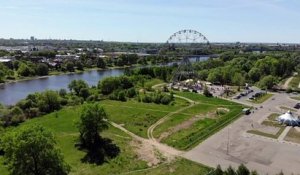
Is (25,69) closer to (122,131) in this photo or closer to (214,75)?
(214,75)

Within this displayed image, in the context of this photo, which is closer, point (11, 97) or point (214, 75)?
point (11, 97)

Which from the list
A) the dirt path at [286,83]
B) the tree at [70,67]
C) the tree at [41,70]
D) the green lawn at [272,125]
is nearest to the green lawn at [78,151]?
the green lawn at [272,125]

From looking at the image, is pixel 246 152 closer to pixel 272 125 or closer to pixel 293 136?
pixel 293 136

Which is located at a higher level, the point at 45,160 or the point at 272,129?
the point at 45,160

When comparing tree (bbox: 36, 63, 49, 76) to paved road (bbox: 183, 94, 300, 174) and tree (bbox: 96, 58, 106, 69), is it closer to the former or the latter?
tree (bbox: 96, 58, 106, 69)

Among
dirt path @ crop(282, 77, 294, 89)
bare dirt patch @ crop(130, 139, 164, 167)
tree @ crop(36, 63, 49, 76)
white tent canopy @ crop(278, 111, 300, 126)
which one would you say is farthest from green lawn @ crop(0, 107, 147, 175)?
tree @ crop(36, 63, 49, 76)

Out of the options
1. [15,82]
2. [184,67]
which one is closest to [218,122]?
[184,67]

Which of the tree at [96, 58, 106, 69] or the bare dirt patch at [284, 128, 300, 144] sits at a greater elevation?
the tree at [96, 58, 106, 69]

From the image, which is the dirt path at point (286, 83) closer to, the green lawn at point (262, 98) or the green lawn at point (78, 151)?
the green lawn at point (262, 98)
